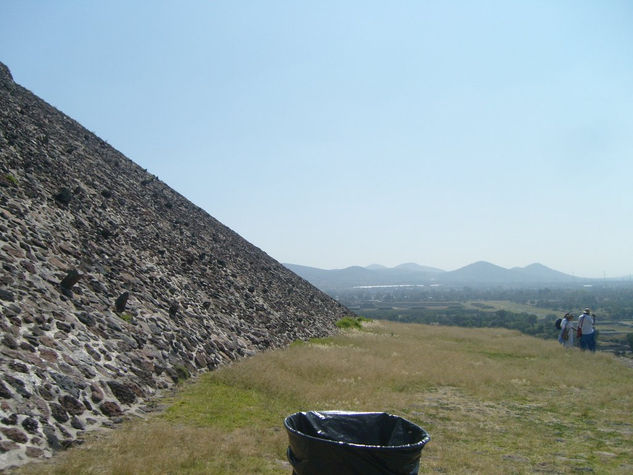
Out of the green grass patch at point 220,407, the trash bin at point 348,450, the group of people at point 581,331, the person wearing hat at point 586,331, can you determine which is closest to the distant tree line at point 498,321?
the group of people at point 581,331

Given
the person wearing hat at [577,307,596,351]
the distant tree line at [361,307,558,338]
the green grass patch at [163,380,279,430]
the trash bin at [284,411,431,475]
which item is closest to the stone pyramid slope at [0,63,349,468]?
the green grass patch at [163,380,279,430]

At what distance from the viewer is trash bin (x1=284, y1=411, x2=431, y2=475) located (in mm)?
4484

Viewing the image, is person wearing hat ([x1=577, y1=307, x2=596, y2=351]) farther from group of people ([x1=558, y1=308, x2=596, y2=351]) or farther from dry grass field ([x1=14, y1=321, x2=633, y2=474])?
dry grass field ([x1=14, y1=321, x2=633, y2=474])

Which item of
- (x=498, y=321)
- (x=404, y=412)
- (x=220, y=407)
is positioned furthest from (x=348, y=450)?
(x=498, y=321)

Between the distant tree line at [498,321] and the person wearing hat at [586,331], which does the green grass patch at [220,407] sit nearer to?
the person wearing hat at [586,331]

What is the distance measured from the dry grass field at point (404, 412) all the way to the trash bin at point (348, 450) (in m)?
1.70

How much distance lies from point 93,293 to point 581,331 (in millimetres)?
21035

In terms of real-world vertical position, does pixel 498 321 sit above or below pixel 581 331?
below

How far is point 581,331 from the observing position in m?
22.5

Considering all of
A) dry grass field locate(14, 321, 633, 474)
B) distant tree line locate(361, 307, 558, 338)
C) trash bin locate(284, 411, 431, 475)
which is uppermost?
trash bin locate(284, 411, 431, 475)

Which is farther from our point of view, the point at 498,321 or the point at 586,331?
the point at 498,321

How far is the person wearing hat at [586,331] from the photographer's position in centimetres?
2205

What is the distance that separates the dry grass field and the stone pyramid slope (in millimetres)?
803

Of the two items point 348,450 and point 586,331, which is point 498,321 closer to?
point 586,331
